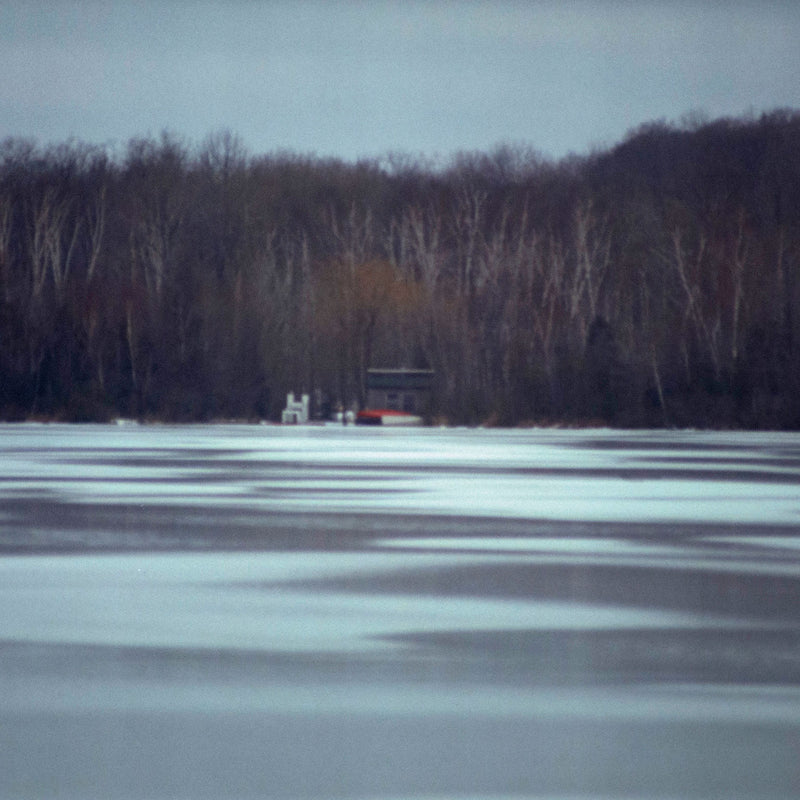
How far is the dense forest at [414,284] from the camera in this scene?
45.0 m

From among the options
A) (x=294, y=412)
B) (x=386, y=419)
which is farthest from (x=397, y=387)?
(x=294, y=412)

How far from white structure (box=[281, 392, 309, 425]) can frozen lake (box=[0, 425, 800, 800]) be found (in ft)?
107

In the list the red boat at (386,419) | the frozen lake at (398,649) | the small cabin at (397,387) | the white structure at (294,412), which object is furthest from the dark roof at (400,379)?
the frozen lake at (398,649)

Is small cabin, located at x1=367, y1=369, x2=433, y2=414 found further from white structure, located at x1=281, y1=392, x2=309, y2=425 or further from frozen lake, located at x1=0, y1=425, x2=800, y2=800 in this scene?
frozen lake, located at x1=0, y1=425, x2=800, y2=800

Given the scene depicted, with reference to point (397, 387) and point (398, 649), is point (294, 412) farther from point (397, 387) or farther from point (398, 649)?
point (398, 649)

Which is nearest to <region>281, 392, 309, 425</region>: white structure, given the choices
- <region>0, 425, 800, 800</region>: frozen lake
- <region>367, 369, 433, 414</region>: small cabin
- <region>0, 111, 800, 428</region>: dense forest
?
<region>0, 111, 800, 428</region>: dense forest

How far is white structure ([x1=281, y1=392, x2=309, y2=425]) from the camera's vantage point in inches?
1781

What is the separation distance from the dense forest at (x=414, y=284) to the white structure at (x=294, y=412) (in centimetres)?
177

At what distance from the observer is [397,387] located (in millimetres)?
49750

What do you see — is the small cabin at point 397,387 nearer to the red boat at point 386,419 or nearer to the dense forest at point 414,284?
the dense forest at point 414,284

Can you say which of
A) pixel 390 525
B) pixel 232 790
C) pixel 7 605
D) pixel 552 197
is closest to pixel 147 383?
pixel 552 197

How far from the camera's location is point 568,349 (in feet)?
153

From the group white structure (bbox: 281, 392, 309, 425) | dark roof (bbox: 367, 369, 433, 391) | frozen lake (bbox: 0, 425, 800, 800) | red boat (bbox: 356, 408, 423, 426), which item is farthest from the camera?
dark roof (bbox: 367, 369, 433, 391)

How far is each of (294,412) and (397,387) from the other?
17.5 feet
